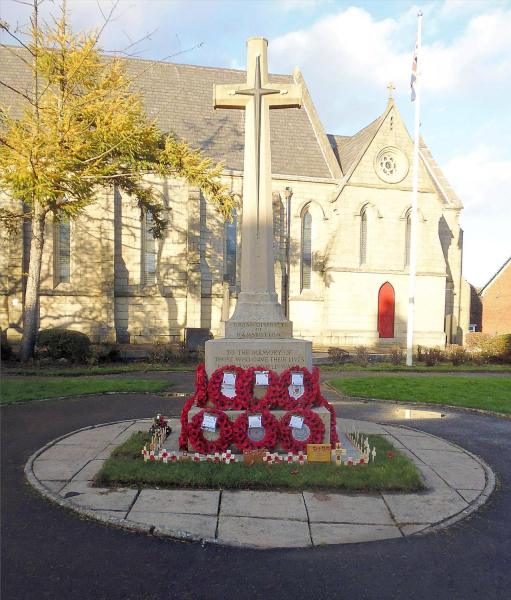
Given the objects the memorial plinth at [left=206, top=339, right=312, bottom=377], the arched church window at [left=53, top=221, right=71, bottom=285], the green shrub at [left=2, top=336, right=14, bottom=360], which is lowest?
the green shrub at [left=2, top=336, right=14, bottom=360]

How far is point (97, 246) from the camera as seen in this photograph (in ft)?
75.0

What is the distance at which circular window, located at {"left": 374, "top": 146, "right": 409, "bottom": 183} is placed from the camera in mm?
25891

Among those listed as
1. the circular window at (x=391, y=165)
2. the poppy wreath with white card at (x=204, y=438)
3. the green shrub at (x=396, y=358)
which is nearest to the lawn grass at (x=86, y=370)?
the green shrub at (x=396, y=358)

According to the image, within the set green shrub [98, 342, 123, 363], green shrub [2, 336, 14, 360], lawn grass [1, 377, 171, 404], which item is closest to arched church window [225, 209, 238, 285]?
green shrub [98, 342, 123, 363]

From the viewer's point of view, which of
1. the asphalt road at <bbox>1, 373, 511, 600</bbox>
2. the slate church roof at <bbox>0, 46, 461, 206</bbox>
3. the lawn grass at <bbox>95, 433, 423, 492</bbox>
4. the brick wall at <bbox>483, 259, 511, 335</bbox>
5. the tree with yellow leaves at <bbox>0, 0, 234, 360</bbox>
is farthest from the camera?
the brick wall at <bbox>483, 259, 511, 335</bbox>

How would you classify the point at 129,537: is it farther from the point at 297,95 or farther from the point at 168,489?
the point at 297,95

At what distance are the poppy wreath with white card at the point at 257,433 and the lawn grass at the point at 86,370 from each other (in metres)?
9.36

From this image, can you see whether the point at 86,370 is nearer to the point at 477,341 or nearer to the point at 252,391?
the point at 252,391

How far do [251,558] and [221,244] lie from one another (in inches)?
840

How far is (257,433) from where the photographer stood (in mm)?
6406

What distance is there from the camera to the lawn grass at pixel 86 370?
14180 millimetres

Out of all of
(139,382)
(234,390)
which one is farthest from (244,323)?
(139,382)

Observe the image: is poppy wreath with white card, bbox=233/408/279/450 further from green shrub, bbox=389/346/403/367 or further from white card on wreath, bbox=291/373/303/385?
green shrub, bbox=389/346/403/367

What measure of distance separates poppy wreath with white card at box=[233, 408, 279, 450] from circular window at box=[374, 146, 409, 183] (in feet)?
73.1
